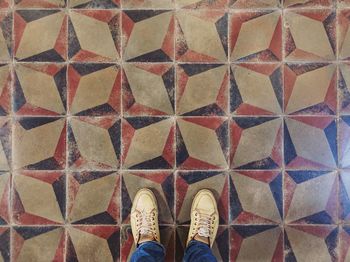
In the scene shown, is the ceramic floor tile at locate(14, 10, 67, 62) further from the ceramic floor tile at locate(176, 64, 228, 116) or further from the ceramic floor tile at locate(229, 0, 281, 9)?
the ceramic floor tile at locate(229, 0, 281, 9)

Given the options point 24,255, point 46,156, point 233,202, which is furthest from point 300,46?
point 24,255

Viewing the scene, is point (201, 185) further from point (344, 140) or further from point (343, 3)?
point (343, 3)

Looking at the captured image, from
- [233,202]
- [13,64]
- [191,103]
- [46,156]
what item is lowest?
[233,202]

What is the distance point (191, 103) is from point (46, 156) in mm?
612

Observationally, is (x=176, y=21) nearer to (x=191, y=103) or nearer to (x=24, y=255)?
(x=191, y=103)

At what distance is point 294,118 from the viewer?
1.52 m

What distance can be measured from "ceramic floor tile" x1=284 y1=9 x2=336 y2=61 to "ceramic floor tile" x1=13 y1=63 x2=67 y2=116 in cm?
91

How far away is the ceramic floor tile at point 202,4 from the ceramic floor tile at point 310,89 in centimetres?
36

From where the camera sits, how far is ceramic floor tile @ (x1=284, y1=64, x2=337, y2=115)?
1.52 m

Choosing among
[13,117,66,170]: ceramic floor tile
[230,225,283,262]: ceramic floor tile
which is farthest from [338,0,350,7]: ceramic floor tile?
[13,117,66,170]: ceramic floor tile

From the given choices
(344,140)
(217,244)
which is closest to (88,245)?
(217,244)

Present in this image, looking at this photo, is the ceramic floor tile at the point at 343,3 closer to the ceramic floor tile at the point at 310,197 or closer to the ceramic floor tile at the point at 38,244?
the ceramic floor tile at the point at 310,197

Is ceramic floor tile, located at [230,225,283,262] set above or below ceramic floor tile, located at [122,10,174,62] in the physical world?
below

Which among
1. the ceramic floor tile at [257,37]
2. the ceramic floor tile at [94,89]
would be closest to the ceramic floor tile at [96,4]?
the ceramic floor tile at [94,89]
